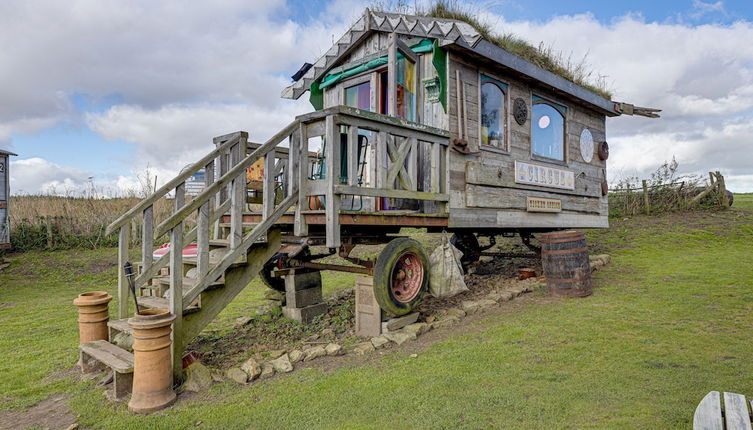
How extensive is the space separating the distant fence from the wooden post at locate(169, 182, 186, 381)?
1586 centimetres

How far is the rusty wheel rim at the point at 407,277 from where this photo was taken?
215 inches

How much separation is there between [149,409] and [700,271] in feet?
30.3

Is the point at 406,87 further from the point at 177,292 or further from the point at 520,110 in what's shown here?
the point at 177,292

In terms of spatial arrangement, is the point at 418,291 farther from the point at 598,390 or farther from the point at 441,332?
the point at 598,390

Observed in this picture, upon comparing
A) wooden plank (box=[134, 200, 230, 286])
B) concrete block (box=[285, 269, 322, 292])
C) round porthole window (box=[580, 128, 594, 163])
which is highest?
round porthole window (box=[580, 128, 594, 163])

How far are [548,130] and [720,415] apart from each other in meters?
6.50

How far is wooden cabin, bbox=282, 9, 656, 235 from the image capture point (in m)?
6.09

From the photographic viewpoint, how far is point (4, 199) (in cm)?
1284

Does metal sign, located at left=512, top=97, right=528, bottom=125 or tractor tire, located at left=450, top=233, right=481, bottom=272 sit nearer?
metal sign, located at left=512, top=97, right=528, bottom=125

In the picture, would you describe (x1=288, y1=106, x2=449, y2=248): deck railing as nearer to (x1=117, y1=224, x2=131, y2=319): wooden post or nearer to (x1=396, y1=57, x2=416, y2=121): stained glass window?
(x1=396, y1=57, x2=416, y2=121): stained glass window

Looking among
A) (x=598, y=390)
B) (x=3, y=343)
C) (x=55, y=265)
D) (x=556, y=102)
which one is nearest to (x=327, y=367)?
(x=598, y=390)

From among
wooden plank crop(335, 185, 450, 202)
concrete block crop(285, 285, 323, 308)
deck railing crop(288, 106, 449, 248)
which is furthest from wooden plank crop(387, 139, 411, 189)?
concrete block crop(285, 285, 323, 308)

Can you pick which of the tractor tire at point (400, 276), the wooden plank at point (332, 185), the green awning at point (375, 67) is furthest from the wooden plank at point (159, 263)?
the green awning at point (375, 67)

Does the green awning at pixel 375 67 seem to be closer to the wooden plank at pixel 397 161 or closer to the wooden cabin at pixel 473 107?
the wooden cabin at pixel 473 107
